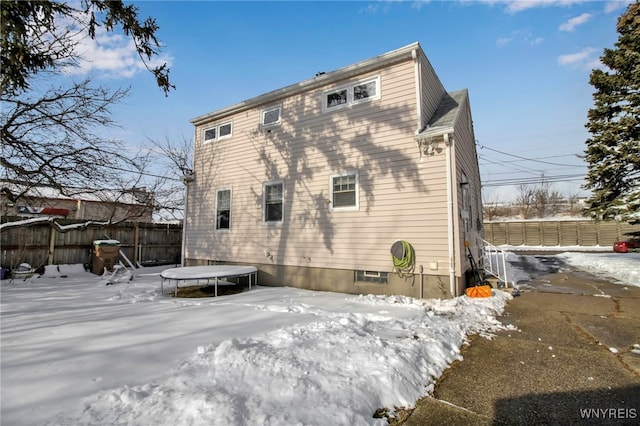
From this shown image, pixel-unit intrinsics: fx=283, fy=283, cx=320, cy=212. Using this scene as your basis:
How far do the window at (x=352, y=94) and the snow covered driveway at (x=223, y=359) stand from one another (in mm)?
5353

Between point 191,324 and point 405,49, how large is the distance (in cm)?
738

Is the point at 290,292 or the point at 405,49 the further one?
the point at 290,292

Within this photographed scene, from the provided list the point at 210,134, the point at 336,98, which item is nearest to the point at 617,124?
the point at 336,98

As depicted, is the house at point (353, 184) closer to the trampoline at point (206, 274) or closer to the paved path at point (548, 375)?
the trampoline at point (206, 274)

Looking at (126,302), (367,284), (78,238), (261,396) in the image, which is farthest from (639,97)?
(78,238)

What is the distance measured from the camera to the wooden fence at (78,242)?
9.23 m

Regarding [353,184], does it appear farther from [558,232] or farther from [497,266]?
[558,232]

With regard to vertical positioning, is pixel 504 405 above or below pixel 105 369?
below

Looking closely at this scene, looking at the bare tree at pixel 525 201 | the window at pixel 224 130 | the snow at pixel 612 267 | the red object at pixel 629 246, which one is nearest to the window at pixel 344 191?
the window at pixel 224 130

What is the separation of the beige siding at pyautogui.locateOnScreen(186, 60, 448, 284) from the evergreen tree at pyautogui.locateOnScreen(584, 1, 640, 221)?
9.17m

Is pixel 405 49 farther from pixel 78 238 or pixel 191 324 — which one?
pixel 78 238

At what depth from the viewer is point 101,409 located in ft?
7.06

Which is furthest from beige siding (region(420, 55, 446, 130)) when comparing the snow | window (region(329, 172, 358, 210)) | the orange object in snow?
the snow

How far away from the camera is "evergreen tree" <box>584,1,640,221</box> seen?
36.9 ft
